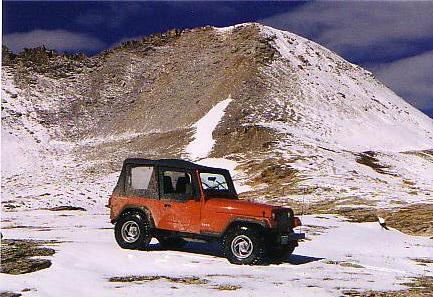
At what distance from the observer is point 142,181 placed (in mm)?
13219

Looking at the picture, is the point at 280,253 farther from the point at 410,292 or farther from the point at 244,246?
the point at 410,292

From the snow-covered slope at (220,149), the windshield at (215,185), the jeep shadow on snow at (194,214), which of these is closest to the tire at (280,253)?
the jeep shadow on snow at (194,214)

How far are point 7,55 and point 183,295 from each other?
94.8 meters

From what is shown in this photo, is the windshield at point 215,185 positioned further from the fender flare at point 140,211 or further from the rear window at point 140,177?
the fender flare at point 140,211

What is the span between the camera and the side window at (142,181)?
42.7ft

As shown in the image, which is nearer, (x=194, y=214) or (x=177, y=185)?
(x=194, y=214)

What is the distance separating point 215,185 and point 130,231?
234 cm

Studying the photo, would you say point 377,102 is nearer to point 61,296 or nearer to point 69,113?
point 69,113

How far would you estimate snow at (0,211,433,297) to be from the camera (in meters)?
9.26

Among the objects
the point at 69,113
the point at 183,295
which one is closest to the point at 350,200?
the point at 183,295

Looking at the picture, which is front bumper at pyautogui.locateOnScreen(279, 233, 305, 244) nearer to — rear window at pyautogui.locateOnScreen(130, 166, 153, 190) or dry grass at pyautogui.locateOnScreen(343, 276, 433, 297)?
dry grass at pyautogui.locateOnScreen(343, 276, 433, 297)

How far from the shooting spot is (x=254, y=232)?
38.6ft

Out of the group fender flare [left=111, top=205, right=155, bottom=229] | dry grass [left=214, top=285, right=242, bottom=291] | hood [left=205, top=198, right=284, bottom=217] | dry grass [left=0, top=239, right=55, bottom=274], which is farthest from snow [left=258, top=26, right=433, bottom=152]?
dry grass [left=214, top=285, right=242, bottom=291]

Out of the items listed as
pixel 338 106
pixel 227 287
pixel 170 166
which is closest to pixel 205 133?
pixel 338 106
